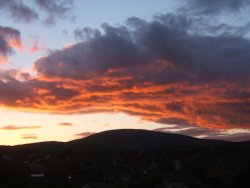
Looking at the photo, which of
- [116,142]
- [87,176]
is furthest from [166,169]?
[116,142]

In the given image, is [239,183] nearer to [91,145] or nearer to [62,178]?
[62,178]

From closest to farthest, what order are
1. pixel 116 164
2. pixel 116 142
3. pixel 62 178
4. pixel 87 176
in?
pixel 62 178, pixel 87 176, pixel 116 164, pixel 116 142

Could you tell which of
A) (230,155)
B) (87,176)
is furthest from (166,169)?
(87,176)

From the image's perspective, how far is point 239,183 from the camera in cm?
3381

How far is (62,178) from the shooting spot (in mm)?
65688

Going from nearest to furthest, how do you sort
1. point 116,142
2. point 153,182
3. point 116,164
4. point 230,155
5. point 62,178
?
point 153,182 → point 62,178 → point 230,155 → point 116,164 → point 116,142

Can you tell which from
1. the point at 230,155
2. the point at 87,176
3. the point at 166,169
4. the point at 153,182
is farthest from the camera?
the point at 166,169

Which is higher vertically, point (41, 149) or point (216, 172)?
point (41, 149)

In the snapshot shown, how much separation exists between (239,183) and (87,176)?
42.2 m

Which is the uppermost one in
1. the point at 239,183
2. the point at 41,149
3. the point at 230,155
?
the point at 41,149

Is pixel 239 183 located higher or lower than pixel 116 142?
lower

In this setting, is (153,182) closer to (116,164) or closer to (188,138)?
(116,164)

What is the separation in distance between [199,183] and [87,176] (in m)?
16.9

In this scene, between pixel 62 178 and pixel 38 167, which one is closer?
pixel 62 178
